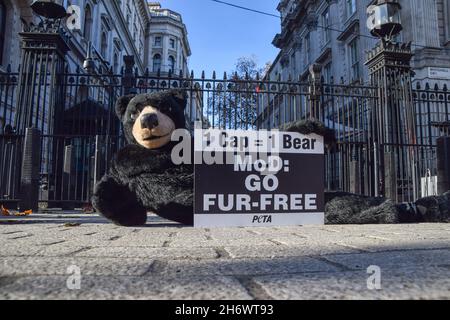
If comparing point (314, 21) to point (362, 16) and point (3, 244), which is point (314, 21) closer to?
point (362, 16)

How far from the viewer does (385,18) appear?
691cm

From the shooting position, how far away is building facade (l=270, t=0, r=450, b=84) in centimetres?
1357

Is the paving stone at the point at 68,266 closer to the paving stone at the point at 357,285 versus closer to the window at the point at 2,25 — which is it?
the paving stone at the point at 357,285

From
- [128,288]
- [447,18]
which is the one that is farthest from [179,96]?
[447,18]

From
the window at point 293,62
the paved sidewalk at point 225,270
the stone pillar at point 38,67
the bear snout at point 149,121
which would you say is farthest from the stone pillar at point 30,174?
the window at point 293,62

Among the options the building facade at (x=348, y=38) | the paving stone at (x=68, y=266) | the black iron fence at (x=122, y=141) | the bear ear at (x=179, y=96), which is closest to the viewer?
the paving stone at (x=68, y=266)

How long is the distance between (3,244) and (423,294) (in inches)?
82.2

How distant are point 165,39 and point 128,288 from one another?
64288 millimetres

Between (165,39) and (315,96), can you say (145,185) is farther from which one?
(165,39)

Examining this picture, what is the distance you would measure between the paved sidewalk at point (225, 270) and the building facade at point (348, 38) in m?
6.66

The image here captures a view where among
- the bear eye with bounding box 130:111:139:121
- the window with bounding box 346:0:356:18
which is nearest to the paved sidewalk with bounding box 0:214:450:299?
the bear eye with bounding box 130:111:139:121

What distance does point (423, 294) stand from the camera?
0.97 meters

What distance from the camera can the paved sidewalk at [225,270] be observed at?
3.27ft
